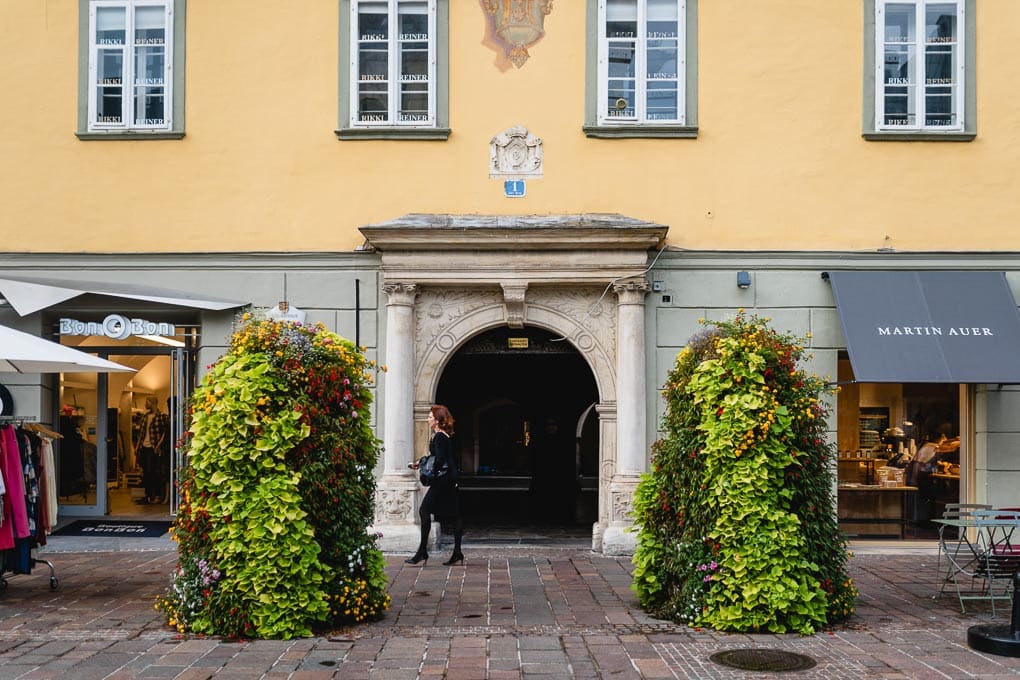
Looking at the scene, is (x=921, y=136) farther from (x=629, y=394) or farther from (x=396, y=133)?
(x=396, y=133)

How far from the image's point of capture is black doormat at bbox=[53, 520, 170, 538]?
13.2 metres

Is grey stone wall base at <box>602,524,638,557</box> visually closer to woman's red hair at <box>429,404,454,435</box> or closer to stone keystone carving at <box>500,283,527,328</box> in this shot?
woman's red hair at <box>429,404,454,435</box>

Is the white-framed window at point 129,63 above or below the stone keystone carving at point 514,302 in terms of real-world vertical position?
above

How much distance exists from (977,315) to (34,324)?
434 inches

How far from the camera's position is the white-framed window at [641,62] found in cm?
1304

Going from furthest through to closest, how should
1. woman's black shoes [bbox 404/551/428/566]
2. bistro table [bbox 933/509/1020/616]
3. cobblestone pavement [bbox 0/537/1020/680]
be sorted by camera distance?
woman's black shoes [bbox 404/551/428/566] → bistro table [bbox 933/509/1020/616] → cobblestone pavement [bbox 0/537/1020/680]

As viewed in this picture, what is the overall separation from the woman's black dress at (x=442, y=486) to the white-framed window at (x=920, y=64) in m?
6.38

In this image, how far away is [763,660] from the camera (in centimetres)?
752

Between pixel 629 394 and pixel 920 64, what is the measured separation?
5229 millimetres

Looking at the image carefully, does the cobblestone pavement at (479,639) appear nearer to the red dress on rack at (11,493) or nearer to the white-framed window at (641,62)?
the red dress on rack at (11,493)

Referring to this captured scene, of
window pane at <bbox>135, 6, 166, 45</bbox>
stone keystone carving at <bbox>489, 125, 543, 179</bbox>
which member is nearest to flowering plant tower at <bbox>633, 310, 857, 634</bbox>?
stone keystone carving at <bbox>489, 125, 543, 179</bbox>

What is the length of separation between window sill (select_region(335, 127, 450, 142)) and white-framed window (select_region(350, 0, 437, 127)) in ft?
0.34

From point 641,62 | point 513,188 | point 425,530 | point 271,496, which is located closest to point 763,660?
point 271,496

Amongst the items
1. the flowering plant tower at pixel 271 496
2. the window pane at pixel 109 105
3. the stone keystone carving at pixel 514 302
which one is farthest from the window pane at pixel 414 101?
the flowering plant tower at pixel 271 496
